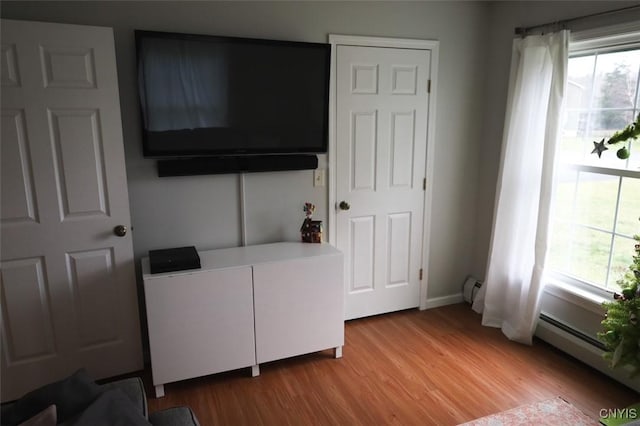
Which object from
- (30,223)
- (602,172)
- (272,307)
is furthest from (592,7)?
(30,223)

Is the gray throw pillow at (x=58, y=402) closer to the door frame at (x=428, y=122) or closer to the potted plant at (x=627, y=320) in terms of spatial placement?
the door frame at (x=428, y=122)

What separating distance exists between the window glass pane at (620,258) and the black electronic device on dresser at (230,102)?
1906 mm

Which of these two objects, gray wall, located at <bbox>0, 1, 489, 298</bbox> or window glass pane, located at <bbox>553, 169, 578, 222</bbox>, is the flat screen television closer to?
gray wall, located at <bbox>0, 1, 489, 298</bbox>

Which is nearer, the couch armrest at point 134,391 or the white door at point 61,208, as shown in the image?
the couch armrest at point 134,391

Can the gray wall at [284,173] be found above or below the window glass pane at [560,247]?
above

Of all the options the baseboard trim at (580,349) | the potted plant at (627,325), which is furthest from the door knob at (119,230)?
the baseboard trim at (580,349)

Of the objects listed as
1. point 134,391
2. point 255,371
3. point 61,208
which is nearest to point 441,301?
point 255,371

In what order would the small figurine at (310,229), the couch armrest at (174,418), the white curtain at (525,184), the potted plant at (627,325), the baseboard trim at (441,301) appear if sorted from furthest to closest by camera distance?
the baseboard trim at (441,301)
the small figurine at (310,229)
the white curtain at (525,184)
the potted plant at (627,325)
the couch armrest at (174,418)

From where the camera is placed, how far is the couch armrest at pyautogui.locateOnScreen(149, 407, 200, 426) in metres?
1.41

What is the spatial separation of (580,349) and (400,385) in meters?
1.19

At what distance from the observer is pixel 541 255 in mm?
2824

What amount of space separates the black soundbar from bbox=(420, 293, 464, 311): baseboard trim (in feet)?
5.03

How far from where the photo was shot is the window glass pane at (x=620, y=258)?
99.8 inches

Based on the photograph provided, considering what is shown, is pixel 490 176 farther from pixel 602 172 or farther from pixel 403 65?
pixel 403 65
